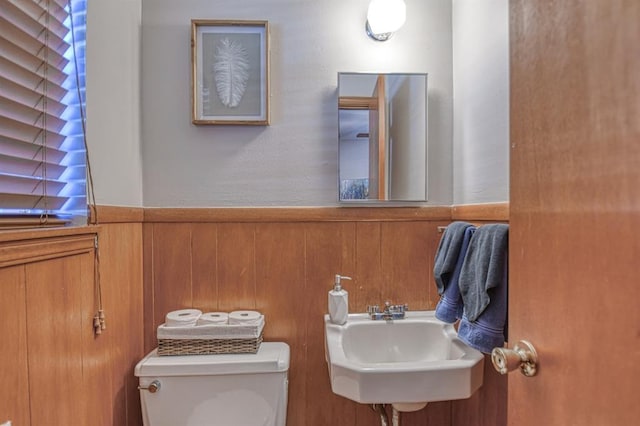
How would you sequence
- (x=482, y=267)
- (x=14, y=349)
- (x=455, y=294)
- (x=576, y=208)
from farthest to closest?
1. (x=455, y=294)
2. (x=482, y=267)
3. (x=14, y=349)
4. (x=576, y=208)

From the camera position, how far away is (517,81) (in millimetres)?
651

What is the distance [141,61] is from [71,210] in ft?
2.19

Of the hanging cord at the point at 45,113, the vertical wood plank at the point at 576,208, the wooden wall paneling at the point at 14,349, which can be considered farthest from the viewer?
the hanging cord at the point at 45,113

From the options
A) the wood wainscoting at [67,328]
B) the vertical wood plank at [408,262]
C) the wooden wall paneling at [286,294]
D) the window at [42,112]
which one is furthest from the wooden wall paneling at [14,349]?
the vertical wood plank at [408,262]

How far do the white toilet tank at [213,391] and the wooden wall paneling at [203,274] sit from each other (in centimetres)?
22

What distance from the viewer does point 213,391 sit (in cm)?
113

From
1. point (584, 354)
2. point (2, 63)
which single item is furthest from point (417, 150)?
point (2, 63)

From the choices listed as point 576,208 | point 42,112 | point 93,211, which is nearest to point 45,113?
point 42,112

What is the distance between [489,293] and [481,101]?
2.15 ft

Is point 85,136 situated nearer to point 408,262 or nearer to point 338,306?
point 338,306

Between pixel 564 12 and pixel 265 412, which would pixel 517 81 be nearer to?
pixel 564 12

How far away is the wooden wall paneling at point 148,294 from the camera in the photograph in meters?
1.32

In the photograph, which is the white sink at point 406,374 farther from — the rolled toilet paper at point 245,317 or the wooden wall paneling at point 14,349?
the wooden wall paneling at point 14,349

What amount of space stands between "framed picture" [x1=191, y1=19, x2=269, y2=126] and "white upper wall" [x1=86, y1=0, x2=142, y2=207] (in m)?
0.21
